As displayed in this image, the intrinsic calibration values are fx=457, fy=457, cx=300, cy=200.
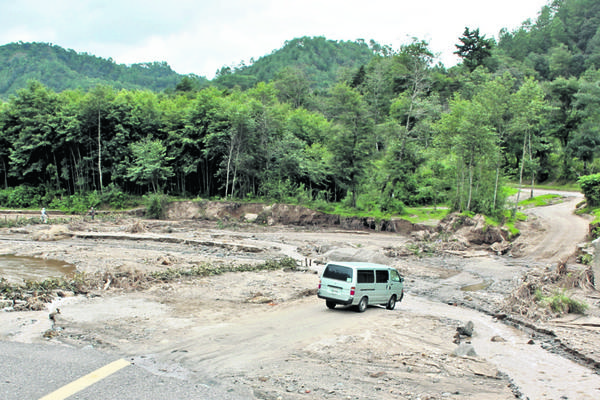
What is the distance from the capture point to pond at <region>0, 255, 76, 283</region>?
80.0 feet

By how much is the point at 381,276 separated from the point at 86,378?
1220 cm

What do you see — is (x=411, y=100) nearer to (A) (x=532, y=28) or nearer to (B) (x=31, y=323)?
(B) (x=31, y=323)

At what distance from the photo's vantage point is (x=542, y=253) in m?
34.0

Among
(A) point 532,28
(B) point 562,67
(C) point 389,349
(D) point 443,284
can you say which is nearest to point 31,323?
(C) point 389,349

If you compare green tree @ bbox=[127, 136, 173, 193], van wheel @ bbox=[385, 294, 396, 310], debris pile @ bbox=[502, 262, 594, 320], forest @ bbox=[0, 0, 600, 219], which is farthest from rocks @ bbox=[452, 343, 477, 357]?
green tree @ bbox=[127, 136, 173, 193]

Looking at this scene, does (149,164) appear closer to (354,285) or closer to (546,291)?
(354,285)

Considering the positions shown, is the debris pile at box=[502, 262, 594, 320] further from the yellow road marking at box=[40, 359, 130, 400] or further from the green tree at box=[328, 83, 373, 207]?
the green tree at box=[328, 83, 373, 207]

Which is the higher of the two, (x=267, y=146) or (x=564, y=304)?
(x=267, y=146)

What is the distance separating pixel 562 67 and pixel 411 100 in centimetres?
8038

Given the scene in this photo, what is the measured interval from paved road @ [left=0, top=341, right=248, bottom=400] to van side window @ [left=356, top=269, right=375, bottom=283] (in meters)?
8.79

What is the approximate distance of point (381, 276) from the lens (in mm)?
18938

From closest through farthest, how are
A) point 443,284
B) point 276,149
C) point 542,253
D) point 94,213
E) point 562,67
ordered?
point 443,284 < point 542,253 < point 94,213 < point 276,149 < point 562,67

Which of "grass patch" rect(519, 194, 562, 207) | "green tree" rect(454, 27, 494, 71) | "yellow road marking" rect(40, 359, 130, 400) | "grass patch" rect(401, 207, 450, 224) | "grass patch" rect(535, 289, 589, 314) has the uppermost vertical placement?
"green tree" rect(454, 27, 494, 71)

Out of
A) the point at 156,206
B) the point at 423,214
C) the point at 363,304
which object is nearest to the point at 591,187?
the point at 423,214
